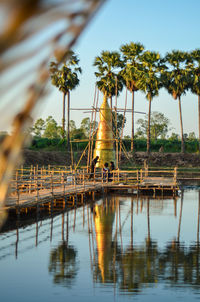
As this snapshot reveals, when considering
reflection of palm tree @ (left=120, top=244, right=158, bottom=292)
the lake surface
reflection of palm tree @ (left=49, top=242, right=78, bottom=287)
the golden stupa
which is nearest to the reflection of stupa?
the lake surface

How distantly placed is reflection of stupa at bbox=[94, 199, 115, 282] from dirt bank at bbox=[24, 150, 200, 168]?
2640cm

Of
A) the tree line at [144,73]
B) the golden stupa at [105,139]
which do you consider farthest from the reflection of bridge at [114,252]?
the tree line at [144,73]

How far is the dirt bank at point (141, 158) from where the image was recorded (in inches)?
1895

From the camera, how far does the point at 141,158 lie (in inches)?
2099

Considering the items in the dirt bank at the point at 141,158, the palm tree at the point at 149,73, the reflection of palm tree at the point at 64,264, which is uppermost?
the palm tree at the point at 149,73

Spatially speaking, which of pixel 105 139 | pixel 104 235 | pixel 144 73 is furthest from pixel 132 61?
pixel 104 235

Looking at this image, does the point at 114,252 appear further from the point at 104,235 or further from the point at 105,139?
the point at 105,139

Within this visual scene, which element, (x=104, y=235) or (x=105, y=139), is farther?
(x=105, y=139)

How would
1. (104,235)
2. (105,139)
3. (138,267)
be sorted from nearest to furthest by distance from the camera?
(138,267)
(104,235)
(105,139)

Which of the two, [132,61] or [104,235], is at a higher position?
[132,61]

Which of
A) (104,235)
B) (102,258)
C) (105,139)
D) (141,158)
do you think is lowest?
(102,258)

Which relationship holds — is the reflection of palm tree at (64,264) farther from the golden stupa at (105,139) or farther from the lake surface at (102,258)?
the golden stupa at (105,139)

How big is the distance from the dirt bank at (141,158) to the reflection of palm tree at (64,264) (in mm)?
35405

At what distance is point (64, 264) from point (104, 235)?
4.25 metres
